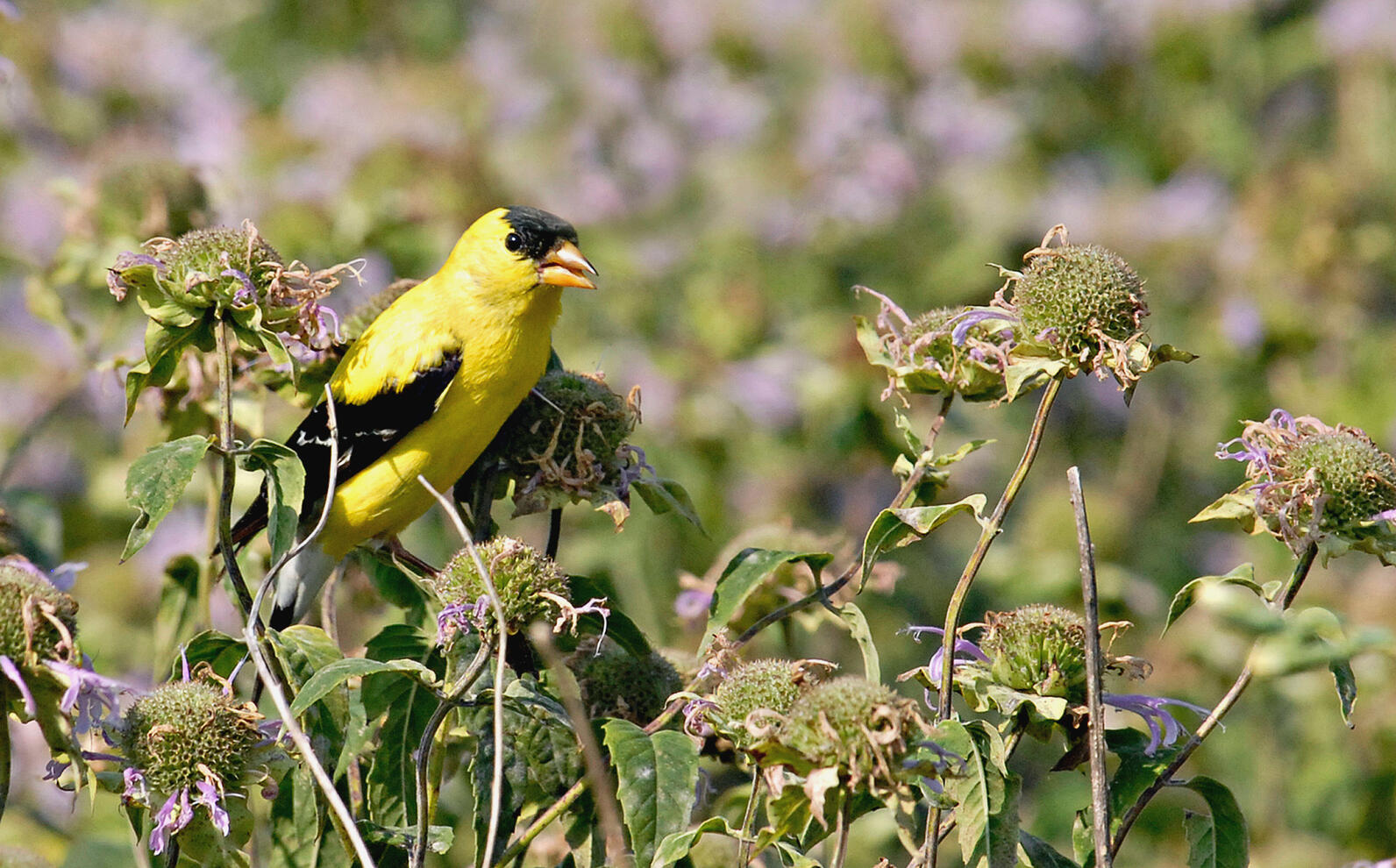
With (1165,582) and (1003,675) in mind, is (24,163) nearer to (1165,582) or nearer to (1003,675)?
(1165,582)

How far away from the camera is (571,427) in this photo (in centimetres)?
206

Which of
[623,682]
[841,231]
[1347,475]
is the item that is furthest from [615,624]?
[841,231]

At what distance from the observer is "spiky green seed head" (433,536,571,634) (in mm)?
1547

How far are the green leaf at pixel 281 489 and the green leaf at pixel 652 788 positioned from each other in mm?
428

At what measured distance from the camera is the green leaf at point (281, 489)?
1596 millimetres

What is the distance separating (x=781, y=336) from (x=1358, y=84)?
2.66 metres

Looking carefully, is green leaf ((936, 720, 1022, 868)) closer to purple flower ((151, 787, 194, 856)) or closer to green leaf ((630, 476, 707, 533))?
green leaf ((630, 476, 707, 533))

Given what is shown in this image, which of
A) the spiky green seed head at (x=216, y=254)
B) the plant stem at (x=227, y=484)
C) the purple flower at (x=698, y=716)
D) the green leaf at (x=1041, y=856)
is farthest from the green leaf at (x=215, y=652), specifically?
the green leaf at (x=1041, y=856)

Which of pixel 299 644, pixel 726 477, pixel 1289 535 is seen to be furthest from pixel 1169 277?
pixel 299 644

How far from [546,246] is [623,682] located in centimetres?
103

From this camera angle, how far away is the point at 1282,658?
81 cm

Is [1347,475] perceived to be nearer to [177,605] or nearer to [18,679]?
[18,679]

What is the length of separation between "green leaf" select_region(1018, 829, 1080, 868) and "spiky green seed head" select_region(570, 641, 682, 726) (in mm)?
482

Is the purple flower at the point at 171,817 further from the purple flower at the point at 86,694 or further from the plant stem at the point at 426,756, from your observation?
the plant stem at the point at 426,756
